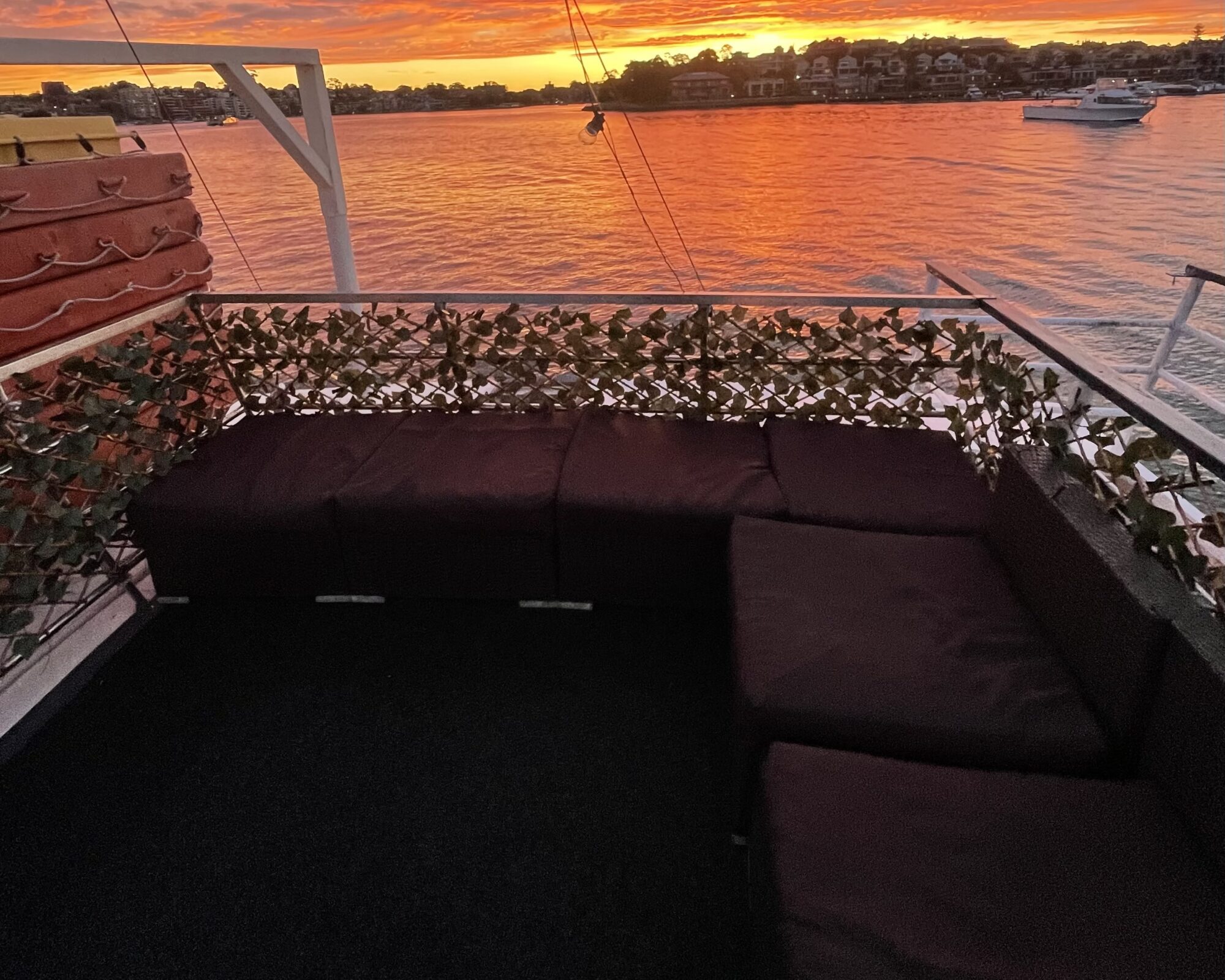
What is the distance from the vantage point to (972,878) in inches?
36.7

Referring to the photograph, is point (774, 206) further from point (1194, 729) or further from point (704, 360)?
point (1194, 729)

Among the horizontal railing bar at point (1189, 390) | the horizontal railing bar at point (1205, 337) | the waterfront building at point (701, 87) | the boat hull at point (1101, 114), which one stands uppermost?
the waterfront building at point (701, 87)

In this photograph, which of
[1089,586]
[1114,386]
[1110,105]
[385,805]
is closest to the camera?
[1089,586]

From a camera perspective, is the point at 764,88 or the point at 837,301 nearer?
the point at 837,301

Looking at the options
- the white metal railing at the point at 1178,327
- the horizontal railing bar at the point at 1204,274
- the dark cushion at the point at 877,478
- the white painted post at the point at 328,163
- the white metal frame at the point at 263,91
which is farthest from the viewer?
the white painted post at the point at 328,163

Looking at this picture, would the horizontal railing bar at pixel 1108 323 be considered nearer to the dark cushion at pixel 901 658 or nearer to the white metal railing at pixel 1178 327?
the white metal railing at pixel 1178 327

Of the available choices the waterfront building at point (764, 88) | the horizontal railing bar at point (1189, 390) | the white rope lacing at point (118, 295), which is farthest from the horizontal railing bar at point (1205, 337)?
the white rope lacing at point (118, 295)

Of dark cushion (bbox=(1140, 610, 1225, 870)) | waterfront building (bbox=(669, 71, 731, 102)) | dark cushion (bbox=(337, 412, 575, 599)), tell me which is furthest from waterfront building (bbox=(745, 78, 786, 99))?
dark cushion (bbox=(1140, 610, 1225, 870))

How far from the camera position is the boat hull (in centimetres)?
2175

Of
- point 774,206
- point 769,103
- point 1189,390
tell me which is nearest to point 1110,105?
point 774,206

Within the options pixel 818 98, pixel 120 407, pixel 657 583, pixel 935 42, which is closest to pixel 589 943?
pixel 657 583

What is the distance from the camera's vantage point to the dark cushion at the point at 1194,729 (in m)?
0.94

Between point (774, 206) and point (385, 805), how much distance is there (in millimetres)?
16963

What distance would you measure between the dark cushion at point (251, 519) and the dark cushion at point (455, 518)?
73mm
